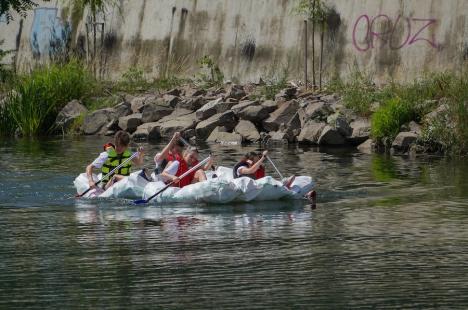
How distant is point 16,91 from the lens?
30.5 meters

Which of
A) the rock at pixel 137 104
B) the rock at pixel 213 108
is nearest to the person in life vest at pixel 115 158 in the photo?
the rock at pixel 213 108

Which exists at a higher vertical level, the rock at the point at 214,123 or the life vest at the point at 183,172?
the rock at the point at 214,123

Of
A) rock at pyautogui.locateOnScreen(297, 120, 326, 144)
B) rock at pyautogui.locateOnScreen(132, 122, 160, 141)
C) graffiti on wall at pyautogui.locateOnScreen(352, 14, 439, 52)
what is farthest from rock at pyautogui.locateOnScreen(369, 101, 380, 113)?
rock at pyautogui.locateOnScreen(132, 122, 160, 141)

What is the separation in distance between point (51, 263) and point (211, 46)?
70.4 ft

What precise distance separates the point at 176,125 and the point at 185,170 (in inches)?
438

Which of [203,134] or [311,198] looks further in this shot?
[203,134]

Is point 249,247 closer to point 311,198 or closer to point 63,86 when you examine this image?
point 311,198

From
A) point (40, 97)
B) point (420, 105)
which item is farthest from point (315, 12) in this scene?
point (40, 97)

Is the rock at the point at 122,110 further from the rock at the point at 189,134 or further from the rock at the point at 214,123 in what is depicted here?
the rock at the point at 214,123

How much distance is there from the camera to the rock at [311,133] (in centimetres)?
2678

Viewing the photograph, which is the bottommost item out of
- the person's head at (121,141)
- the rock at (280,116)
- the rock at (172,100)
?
the person's head at (121,141)

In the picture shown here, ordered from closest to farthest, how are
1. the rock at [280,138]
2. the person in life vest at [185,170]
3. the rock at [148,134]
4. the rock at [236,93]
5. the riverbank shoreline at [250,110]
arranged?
1. the person in life vest at [185,170]
2. the riverbank shoreline at [250,110]
3. the rock at [280,138]
4. the rock at [148,134]
5. the rock at [236,93]

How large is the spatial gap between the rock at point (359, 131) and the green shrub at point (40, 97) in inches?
327

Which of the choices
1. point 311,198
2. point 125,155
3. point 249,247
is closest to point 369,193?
point 311,198
